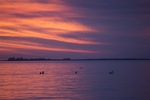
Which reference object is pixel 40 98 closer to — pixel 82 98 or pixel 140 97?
pixel 82 98

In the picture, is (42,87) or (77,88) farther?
(42,87)

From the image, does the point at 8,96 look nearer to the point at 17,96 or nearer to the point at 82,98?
the point at 17,96

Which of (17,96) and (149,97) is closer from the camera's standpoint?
(149,97)

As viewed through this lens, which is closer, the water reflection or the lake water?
the lake water

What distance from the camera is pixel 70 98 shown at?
3716cm

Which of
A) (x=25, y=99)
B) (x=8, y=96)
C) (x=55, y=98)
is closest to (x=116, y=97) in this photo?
(x=55, y=98)

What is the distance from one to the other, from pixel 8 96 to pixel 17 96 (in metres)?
1.09

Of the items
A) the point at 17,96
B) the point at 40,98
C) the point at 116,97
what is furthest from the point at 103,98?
the point at 17,96

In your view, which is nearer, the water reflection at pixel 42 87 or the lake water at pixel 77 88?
the lake water at pixel 77 88

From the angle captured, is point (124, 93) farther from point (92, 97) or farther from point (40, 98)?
point (40, 98)

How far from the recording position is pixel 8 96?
39.5 meters

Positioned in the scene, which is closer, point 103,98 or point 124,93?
point 103,98

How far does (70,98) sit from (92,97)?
9.57ft

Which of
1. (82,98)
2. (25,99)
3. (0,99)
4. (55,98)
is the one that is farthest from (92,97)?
(0,99)
